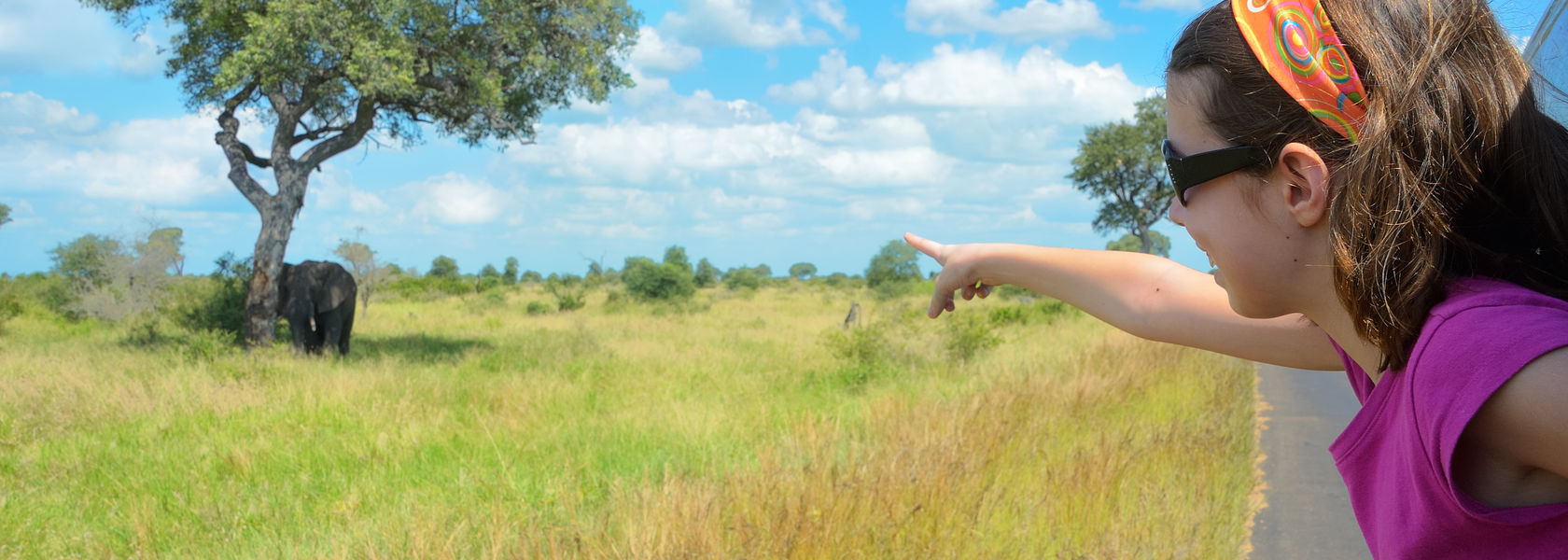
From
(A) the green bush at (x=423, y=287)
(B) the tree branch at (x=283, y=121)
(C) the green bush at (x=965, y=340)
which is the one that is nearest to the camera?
(C) the green bush at (x=965, y=340)

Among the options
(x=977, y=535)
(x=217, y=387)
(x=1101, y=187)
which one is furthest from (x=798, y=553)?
(x=1101, y=187)

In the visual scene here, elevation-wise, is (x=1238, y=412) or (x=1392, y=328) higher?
(x=1392, y=328)

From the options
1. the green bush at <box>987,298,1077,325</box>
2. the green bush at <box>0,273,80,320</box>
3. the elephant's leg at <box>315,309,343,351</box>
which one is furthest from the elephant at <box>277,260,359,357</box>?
the green bush at <box>987,298,1077,325</box>

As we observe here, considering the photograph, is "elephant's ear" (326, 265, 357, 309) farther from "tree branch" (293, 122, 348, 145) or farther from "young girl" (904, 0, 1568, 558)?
"young girl" (904, 0, 1568, 558)

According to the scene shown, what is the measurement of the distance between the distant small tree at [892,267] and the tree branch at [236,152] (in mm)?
35283

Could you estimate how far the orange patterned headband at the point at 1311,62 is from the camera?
43.4 inches

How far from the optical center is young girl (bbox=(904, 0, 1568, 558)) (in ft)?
3.06

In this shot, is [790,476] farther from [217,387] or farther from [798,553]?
[217,387]

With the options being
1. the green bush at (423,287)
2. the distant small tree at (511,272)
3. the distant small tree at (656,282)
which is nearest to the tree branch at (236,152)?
the distant small tree at (656,282)

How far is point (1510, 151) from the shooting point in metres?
1.08

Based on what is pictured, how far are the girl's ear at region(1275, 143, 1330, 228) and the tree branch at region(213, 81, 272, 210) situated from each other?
1573cm

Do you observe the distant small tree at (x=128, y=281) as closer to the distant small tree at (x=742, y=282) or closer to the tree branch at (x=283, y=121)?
the tree branch at (x=283, y=121)

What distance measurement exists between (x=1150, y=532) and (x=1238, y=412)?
3.78 m

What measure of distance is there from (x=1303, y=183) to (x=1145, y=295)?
0.87m
